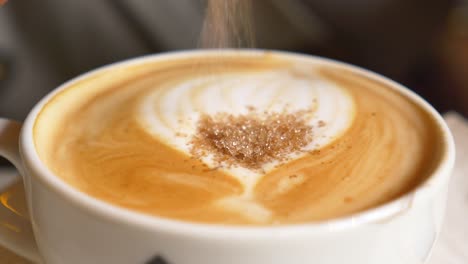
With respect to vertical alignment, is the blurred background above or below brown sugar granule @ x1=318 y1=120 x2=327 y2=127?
below

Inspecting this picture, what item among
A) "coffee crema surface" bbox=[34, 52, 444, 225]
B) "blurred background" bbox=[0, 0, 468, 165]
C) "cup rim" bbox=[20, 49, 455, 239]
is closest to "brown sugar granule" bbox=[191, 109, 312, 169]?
"coffee crema surface" bbox=[34, 52, 444, 225]

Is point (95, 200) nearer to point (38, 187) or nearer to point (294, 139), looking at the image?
point (38, 187)

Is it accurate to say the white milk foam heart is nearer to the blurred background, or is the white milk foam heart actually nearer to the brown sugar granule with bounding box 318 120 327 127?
the brown sugar granule with bounding box 318 120 327 127

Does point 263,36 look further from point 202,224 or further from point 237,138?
point 202,224

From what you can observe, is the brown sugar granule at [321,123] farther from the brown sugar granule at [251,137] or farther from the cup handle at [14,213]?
the cup handle at [14,213]

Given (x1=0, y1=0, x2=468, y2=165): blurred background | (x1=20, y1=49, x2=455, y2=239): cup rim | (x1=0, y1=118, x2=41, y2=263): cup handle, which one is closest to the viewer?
(x1=20, y1=49, x2=455, y2=239): cup rim

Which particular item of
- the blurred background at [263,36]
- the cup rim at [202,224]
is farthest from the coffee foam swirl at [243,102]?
the blurred background at [263,36]
